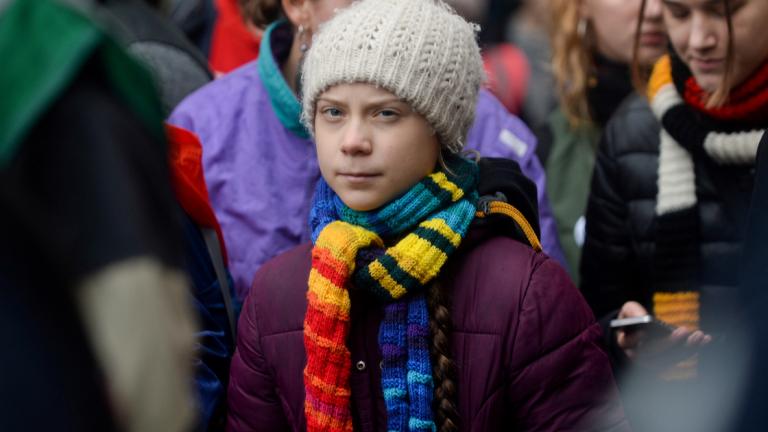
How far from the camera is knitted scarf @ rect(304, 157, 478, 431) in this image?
2.47 metres

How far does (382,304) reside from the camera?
2566 mm

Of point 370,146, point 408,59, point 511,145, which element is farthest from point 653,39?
point 370,146

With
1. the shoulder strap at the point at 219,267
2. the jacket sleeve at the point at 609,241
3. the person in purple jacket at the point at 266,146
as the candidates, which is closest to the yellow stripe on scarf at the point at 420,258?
the shoulder strap at the point at 219,267

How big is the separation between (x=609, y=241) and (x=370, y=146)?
127 cm

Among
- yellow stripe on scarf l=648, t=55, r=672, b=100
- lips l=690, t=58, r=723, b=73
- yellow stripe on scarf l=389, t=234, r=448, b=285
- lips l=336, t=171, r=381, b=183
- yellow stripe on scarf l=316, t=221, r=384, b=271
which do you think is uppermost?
lips l=690, t=58, r=723, b=73

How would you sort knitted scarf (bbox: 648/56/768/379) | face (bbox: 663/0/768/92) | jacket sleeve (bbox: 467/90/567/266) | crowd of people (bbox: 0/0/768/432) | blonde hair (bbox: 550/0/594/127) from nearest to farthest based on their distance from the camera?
1. crowd of people (bbox: 0/0/768/432)
2. face (bbox: 663/0/768/92)
3. knitted scarf (bbox: 648/56/768/379)
4. jacket sleeve (bbox: 467/90/567/266)
5. blonde hair (bbox: 550/0/594/127)

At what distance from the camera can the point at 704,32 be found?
3.08 m

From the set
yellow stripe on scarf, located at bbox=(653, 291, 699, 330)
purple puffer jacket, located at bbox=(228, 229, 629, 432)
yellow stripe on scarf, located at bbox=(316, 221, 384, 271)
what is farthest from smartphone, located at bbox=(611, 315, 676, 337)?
yellow stripe on scarf, located at bbox=(316, 221, 384, 271)

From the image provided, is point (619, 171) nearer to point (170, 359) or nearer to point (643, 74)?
point (643, 74)

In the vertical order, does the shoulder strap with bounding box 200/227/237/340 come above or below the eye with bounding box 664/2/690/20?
below

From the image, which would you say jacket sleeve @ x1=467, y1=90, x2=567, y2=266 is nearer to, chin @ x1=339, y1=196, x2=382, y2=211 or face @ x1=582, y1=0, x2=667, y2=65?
face @ x1=582, y1=0, x2=667, y2=65

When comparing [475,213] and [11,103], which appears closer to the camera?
[11,103]

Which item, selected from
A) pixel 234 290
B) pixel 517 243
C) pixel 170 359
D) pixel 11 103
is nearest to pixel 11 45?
pixel 11 103

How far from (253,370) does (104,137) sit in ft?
5.10
